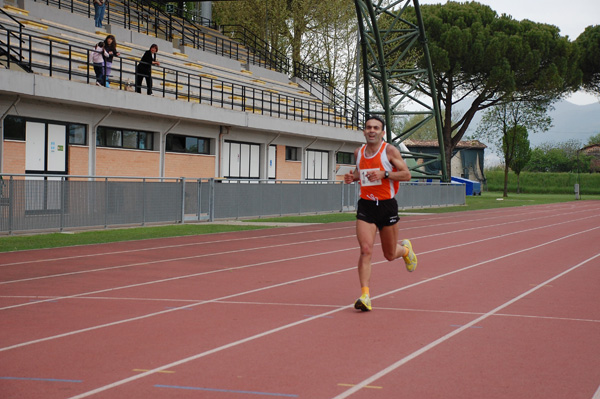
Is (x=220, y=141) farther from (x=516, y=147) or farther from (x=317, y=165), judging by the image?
(x=516, y=147)

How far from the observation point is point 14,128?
23734 mm

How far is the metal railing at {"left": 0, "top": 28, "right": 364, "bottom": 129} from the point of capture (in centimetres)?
2508

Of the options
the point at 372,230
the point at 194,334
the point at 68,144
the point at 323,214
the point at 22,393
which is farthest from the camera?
the point at 323,214

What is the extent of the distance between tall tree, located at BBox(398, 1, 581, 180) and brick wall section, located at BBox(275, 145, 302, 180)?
21794 millimetres

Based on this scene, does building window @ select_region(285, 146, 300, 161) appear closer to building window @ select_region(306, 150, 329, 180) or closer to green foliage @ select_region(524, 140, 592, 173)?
building window @ select_region(306, 150, 329, 180)

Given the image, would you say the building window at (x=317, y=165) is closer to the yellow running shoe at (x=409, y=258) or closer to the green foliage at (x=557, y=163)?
the yellow running shoe at (x=409, y=258)

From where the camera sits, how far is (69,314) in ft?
28.3

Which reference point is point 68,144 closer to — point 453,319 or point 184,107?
point 184,107

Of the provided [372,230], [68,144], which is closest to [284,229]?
[68,144]

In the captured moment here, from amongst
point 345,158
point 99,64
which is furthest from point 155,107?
point 345,158

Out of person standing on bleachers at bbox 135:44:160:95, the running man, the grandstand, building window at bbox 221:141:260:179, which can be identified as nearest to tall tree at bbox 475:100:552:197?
the grandstand

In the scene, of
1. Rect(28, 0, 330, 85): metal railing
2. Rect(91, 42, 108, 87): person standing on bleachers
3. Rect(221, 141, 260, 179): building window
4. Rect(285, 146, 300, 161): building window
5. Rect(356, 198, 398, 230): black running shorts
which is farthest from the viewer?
Rect(285, 146, 300, 161): building window

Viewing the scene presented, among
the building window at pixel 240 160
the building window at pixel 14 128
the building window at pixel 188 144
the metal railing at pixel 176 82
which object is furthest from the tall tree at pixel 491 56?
the building window at pixel 14 128

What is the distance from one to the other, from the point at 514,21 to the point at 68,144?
44.5 m
